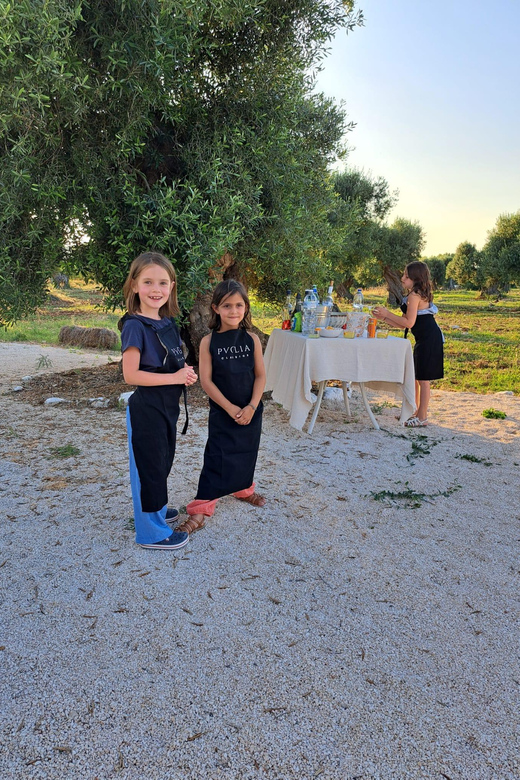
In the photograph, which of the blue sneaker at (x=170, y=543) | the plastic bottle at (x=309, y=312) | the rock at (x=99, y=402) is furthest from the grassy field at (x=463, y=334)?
the blue sneaker at (x=170, y=543)

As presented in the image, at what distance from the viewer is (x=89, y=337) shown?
13047mm

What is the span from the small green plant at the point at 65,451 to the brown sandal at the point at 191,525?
6.86 ft

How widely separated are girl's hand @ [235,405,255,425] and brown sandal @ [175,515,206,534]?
2.52 ft

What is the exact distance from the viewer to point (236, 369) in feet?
11.9

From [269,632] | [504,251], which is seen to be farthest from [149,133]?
[504,251]

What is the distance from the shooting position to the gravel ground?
6.36ft

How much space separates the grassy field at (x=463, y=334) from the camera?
31.9ft

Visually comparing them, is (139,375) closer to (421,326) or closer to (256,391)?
(256,391)

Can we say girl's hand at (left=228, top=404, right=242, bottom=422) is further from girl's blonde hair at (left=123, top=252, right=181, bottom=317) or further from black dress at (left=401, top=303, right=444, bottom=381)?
black dress at (left=401, top=303, right=444, bottom=381)

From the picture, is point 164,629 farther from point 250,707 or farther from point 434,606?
point 434,606

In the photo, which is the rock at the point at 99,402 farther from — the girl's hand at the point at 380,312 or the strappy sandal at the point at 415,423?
the strappy sandal at the point at 415,423

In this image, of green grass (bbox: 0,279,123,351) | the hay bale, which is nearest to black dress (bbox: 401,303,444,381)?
green grass (bbox: 0,279,123,351)

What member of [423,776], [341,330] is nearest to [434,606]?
[423,776]

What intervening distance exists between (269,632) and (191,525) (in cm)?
119
